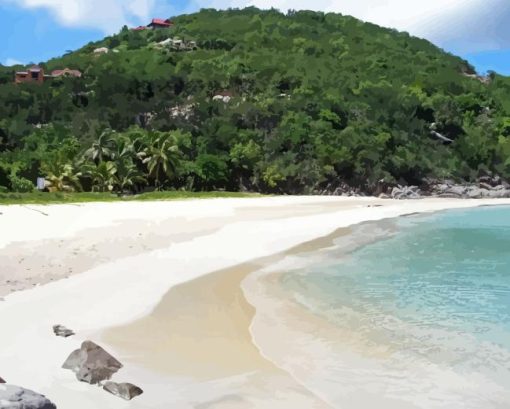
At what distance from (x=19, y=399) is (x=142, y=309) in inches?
238

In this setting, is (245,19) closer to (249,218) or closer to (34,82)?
(34,82)

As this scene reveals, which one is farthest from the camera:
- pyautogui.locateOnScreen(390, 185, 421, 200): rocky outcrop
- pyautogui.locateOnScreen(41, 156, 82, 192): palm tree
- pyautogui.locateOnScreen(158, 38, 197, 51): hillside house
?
pyautogui.locateOnScreen(158, 38, 197, 51): hillside house

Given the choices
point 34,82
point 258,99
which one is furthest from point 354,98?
point 34,82

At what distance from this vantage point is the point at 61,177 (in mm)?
51031

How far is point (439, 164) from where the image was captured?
76375mm

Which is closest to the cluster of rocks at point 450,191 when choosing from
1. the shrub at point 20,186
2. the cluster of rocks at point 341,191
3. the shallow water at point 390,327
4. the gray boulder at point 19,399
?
the cluster of rocks at point 341,191

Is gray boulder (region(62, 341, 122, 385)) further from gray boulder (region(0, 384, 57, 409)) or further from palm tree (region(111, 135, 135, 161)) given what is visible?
palm tree (region(111, 135, 135, 161))

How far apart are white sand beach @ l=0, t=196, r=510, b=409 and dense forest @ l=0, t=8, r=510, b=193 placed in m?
29.5

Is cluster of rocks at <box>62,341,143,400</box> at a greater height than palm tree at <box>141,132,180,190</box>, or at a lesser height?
lesser

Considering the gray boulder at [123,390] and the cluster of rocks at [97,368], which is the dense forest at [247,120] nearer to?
the cluster of rocks at [97,368]

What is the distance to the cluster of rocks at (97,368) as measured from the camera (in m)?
6.68

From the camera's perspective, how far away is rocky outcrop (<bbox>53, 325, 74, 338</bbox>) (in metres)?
8.99

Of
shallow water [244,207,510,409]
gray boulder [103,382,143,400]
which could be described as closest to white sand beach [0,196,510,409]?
gray boulder [103,382,143,400]

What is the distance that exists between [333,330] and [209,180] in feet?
168
